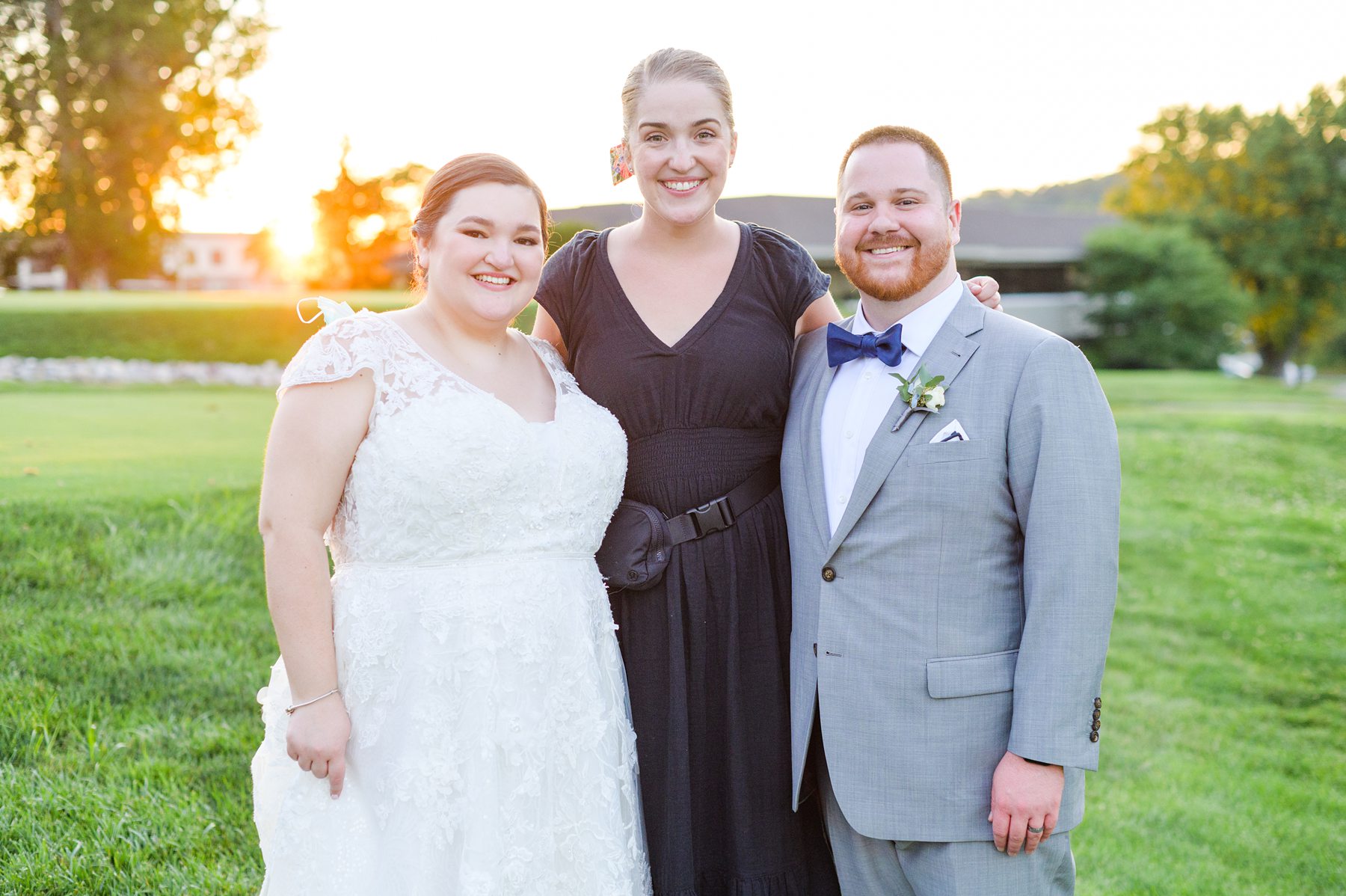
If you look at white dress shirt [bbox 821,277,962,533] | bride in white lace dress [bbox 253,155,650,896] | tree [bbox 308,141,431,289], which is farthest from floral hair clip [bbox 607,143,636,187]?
tree [bbox 308,141,431,289]

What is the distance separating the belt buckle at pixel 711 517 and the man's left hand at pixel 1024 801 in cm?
94

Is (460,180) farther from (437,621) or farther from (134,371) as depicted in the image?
(134,371)

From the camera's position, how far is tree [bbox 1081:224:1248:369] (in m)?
32.8

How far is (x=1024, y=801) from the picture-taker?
7.59 feet

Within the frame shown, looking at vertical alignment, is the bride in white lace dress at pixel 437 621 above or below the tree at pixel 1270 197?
below

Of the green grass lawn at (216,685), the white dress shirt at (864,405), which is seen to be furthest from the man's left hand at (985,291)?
the green grass lawn at (216,685)

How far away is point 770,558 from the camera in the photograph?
2.89 meters

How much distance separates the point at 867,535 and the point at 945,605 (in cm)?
24

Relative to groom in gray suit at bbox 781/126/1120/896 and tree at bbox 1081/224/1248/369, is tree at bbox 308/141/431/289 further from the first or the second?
groom in gray suit at bbox 781/126/1120/896

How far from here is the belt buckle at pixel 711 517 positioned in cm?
283

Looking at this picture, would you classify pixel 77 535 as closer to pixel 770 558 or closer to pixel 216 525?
pixel 216 525

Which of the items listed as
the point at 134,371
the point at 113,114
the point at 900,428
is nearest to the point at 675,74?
the point at 900,428

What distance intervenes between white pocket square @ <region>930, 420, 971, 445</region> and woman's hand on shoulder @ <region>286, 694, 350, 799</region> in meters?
1.53

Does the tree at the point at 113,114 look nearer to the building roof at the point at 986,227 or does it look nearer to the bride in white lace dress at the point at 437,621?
the building roof at the point at 986,227
